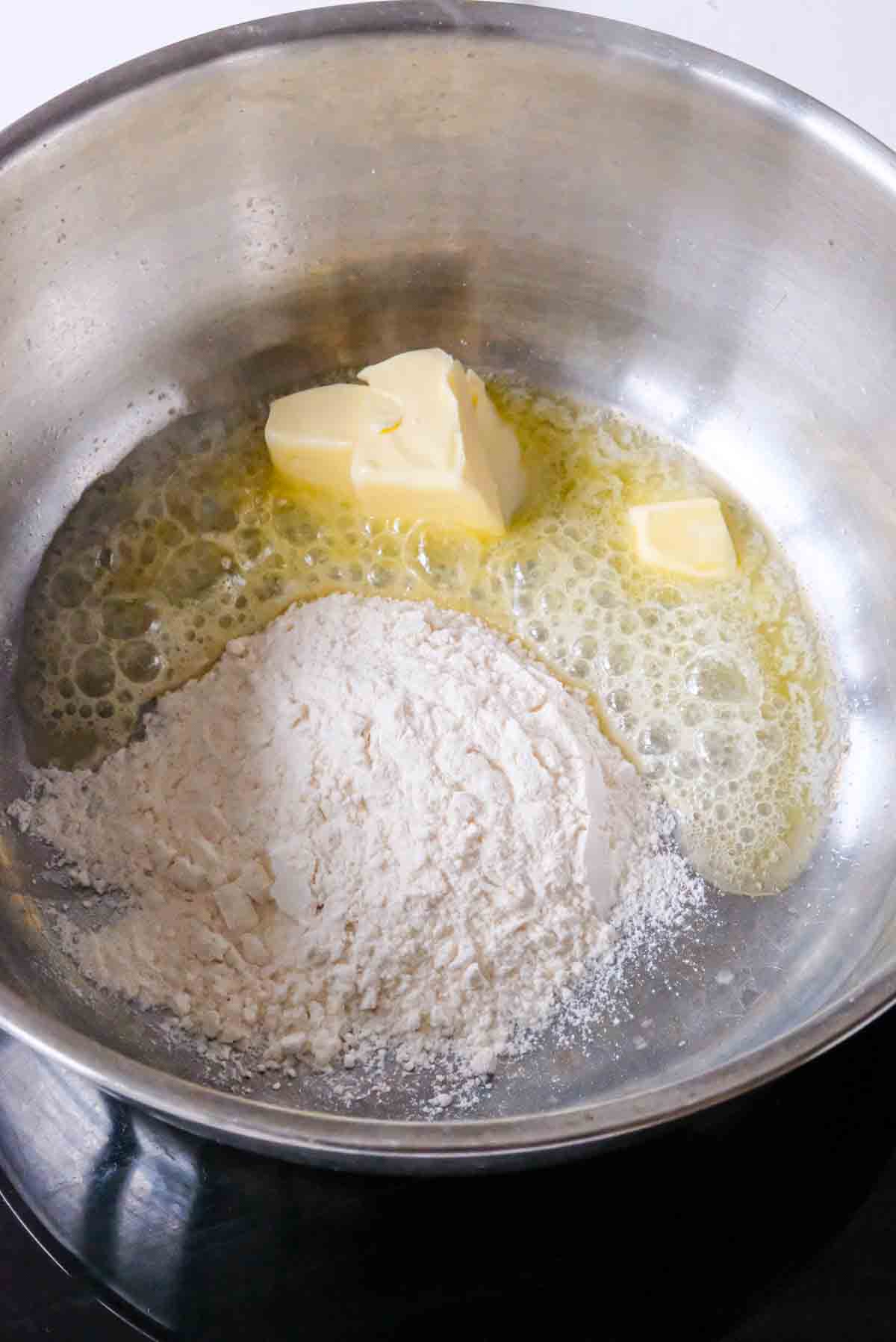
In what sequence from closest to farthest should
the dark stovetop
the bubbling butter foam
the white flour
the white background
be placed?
the dark stovetop, the white flour, the bubbling butter foam, the white background

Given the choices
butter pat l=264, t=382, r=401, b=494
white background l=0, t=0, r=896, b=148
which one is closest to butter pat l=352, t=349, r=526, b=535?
butter pat l=264, t=382, r=401, b=494

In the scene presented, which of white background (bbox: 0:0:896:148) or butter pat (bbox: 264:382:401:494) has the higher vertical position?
white background (bbox: 0:0:896:148)

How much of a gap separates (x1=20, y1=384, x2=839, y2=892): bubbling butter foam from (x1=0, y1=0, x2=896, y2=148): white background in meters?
0.47

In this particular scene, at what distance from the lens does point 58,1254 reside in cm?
80

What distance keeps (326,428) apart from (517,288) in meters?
0.26


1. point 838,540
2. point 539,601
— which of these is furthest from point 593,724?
point 838,540

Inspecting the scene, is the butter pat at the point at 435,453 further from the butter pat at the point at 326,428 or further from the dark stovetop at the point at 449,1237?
the dark stovetop at the point at 449,1237

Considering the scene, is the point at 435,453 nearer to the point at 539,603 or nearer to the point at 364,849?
the point at 539,603

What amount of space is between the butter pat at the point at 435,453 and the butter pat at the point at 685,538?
132 millimetres

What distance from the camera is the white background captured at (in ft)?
4.68

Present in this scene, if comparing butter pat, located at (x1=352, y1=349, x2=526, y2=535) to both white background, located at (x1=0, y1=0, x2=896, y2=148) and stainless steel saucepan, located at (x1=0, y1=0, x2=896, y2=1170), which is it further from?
white background, located at (x1=0, y1=0, x2=896, y2=148)

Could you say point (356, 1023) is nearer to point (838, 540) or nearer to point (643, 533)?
point (643, 533)

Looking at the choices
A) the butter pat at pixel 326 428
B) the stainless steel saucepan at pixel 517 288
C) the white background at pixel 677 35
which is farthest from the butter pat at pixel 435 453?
the white background at pixel 677 35

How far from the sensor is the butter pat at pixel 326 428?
3.94 ft
